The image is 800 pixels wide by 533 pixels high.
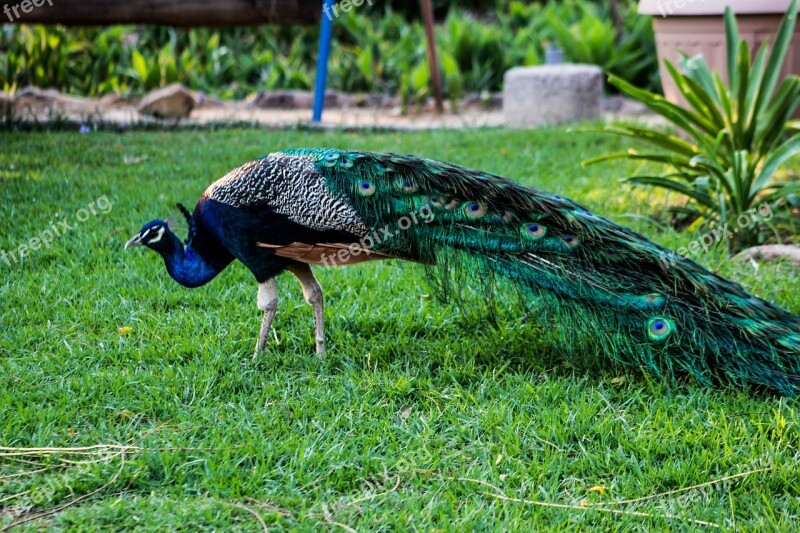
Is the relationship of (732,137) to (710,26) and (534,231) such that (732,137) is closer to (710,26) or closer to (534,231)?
(710,26)

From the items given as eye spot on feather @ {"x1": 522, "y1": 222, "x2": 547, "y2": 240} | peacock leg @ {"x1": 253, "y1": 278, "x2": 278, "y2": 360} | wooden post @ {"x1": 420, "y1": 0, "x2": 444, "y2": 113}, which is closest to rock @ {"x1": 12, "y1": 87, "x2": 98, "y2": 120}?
wooden post @ {"x1": 420, "y1": 0, "x2": 444, "y2": 113}

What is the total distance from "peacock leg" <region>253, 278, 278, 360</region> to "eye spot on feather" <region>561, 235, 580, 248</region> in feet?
3.93

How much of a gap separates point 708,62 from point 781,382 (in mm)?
4074

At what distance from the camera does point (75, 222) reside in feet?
17.3

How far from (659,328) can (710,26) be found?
3.98 meters

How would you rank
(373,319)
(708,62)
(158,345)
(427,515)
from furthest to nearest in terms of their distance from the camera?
(708,62) < (373,319) < (158,345) < (427,515)

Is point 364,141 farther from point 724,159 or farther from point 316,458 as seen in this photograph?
point 316,458

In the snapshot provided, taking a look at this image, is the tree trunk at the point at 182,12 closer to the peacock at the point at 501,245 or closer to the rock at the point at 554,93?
the rock at the point at 554,93

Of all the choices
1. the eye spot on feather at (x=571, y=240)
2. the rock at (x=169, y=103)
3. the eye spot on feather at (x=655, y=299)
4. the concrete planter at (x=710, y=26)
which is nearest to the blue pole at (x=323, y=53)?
the rock at (x=169, y=103)

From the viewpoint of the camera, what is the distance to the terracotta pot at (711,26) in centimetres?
646

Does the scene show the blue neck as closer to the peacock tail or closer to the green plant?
the peacock tail

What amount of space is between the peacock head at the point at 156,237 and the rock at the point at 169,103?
17.7 ft

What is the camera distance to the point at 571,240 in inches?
138

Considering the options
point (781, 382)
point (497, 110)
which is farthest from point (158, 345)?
point (497, 110)
